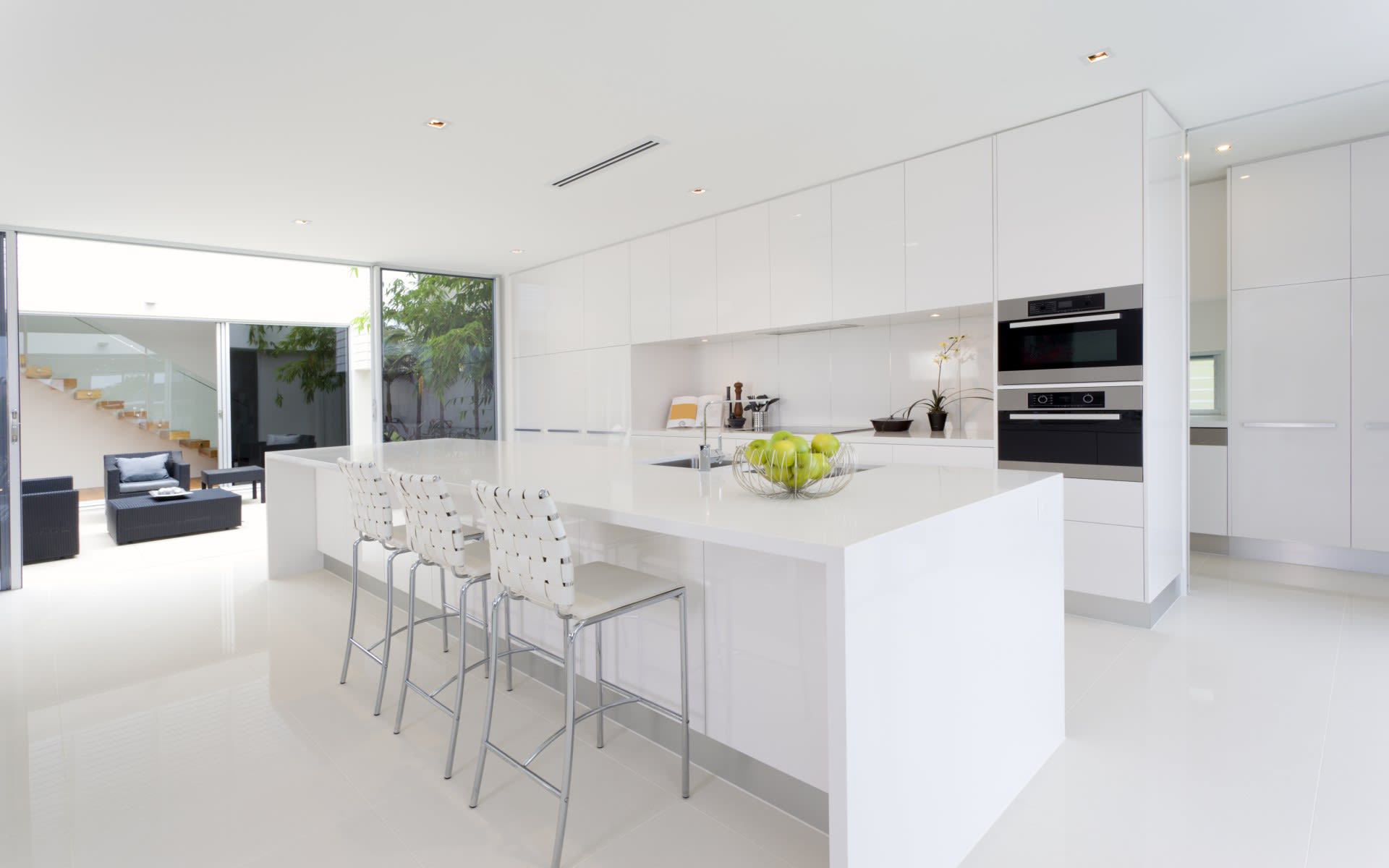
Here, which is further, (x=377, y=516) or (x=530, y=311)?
(x=530, y=311)

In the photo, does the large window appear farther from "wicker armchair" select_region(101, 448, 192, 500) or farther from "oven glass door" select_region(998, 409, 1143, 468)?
"oven glass door" select_region(998, 409, 1143, 468)

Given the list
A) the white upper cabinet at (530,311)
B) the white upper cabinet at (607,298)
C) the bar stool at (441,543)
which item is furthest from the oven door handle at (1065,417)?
the white upper cabinet at (530,311)

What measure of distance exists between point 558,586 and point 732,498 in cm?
50

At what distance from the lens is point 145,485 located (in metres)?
6.72

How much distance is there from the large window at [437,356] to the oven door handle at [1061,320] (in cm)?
504

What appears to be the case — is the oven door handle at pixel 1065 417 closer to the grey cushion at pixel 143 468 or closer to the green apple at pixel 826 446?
the green apple at pixel 826 446

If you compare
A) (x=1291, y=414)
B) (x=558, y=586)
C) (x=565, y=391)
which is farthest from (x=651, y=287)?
(x=1291, y=414)

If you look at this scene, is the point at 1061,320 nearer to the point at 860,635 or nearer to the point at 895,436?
the point at 895,436

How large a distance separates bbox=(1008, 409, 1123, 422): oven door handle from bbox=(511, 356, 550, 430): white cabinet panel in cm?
434

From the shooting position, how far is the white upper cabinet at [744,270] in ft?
15.4

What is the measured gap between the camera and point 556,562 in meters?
1.72

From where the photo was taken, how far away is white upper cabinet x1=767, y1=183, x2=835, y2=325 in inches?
170

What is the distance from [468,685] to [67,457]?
340 inches

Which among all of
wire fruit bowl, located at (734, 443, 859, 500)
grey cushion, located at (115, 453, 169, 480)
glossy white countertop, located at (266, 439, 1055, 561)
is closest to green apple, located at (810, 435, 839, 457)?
wire fruit bowl, located at (734, 443, 859, 500)
